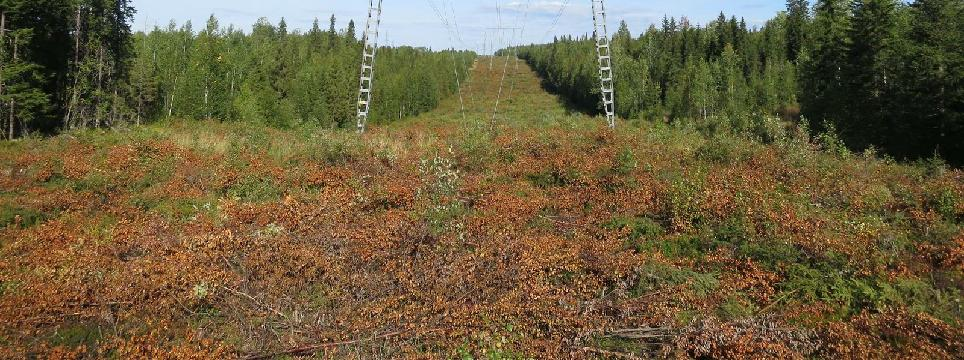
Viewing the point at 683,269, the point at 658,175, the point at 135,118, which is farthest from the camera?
the point at 135,118

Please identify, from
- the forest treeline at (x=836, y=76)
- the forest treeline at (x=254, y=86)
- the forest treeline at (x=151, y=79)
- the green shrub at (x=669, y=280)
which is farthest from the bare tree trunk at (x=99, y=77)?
the green shrub at (x=669, y=280)

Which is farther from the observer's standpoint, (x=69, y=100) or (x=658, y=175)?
(x=69, y=100)

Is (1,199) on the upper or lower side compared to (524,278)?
upper

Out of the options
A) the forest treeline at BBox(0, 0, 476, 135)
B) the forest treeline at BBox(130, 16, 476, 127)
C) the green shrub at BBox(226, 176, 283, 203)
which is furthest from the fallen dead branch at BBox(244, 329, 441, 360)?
the forest treeline at BBox(130, 16, 476, 127)

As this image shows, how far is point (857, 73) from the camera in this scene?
25875 millimetres

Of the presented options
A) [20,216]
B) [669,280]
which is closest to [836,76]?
[669,280]

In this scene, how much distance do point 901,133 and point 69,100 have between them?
124 feet

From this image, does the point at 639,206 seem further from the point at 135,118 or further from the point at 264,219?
the point at 135,118

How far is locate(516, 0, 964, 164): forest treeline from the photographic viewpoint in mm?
20281

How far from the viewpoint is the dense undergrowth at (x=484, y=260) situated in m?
5.30

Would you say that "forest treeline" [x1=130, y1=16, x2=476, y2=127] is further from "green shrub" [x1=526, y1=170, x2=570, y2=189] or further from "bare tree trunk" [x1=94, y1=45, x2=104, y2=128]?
"green shrub" [x1=526, y1=170, x2=570, y2=189]

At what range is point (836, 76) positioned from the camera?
29.2 m

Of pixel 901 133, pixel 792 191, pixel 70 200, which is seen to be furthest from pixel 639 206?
pixel 901 133

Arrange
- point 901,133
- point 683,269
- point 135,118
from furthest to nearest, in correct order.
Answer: point 135,118
point 901,133
point 683,269
